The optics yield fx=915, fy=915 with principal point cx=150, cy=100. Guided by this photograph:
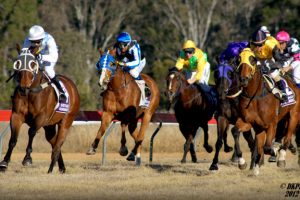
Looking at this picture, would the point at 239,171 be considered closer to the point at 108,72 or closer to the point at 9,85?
the point at 108,72

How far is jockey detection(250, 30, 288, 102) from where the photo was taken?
1623 cm

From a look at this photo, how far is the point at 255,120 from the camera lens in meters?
16.0

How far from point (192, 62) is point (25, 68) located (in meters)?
5.51

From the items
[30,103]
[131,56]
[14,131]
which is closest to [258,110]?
[131,56]

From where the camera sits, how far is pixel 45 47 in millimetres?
15844

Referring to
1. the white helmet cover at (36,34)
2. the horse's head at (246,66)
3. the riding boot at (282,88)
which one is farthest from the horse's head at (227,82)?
the white helmet cover at (36,34)

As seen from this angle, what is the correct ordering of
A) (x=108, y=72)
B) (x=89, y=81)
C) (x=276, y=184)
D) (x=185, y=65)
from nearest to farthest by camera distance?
1. (x=276, y=184)
2. (x=108, y=72)
3. (x=185, y=65)
4. (x=89, y=81)

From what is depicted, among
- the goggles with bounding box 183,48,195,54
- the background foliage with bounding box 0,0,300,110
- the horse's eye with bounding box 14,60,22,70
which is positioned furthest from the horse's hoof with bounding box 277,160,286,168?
the background foliage with bounding box 0,0,300,110

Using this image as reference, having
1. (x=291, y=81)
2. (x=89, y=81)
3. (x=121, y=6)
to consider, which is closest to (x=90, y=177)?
(x=291, y=81)

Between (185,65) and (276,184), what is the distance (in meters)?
5.84

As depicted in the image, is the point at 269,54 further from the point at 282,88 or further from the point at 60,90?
the point at 60,90

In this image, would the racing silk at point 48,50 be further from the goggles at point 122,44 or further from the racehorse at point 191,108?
the racehorse at point 191,108

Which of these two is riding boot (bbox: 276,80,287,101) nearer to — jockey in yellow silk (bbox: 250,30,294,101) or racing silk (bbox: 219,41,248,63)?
jockey in yellow silk (bbox: 250,30,294,101)

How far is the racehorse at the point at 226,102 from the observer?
628 inches
